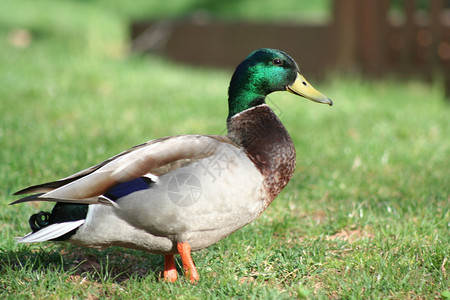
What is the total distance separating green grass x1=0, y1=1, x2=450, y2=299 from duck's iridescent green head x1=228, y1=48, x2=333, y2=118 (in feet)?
2.41

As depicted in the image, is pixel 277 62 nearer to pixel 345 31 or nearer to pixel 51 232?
pixel 51 232

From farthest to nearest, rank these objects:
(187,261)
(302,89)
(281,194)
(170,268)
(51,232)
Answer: (281,194), (302,89), (170,268), (187,261), (51,232)

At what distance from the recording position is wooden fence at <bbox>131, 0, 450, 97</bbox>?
7234 mm

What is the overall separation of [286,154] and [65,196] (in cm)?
97

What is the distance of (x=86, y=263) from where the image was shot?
9.96 ft

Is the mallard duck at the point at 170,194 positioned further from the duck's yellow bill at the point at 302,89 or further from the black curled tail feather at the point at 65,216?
the duck's yellow bill at the point at 302,89

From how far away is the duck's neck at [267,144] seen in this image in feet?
8.89

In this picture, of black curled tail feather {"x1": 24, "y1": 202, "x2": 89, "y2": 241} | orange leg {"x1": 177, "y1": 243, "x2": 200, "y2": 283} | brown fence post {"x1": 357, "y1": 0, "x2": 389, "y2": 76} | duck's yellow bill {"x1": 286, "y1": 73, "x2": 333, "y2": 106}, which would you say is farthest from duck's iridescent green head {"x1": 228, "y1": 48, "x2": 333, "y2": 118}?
brown fence post {"x1": 357, "y1": 0, "x2": 389, "y2": 76}

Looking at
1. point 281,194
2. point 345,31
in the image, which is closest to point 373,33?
point 345,31

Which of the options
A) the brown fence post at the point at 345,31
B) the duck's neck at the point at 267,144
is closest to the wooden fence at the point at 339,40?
the brown fence post at the point at 345,31

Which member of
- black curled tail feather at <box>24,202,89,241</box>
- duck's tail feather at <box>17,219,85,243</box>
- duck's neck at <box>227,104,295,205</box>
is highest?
duck's neck at <box>227,104,295,205</box>

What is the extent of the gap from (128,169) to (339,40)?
567 cm

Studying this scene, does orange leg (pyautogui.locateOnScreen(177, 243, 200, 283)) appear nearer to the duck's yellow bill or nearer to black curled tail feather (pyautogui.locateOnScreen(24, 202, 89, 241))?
black curled tail feather (pyautogui.locateOnScreen(24, 202, 89, 241))

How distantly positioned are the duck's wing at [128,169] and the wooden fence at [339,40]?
4794mm
